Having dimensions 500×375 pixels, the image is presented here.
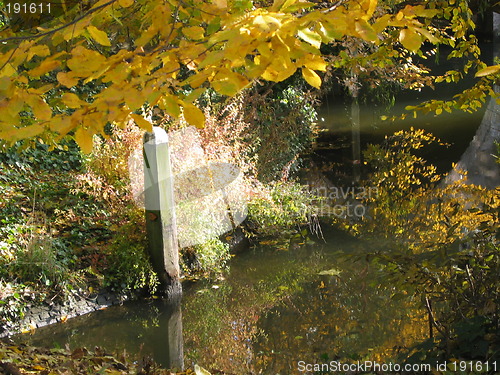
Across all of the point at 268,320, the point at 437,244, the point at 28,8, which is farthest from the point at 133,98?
the point at 268,320

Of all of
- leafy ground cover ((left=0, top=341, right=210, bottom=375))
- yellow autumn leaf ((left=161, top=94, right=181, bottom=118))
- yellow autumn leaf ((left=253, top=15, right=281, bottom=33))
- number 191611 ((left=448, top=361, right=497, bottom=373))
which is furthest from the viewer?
leafy ground cover ((left=0, top=341, right=210, bottom=375))

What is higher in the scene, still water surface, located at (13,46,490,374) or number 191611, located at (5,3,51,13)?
number 191611, located at (5,3,51,13)

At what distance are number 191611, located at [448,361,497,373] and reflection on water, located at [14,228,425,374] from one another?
1.69m

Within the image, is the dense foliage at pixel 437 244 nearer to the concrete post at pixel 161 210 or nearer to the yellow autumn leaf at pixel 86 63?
the yellow autumn leaf at pixel 86 63

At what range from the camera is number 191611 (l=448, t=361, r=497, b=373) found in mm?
2267

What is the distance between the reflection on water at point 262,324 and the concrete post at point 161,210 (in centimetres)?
29

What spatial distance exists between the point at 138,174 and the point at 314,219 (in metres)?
2.41

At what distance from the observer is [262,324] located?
16.5ft

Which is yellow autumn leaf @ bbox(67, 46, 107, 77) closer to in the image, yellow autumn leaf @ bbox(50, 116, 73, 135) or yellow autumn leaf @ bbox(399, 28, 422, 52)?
yellow autumn leaf @ bbox(50, 116, 73, 135)

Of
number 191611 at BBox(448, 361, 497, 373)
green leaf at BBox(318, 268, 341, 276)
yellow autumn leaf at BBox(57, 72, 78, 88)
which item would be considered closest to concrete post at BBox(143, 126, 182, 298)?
green leaf at BBox(318, 268, 341, 276)

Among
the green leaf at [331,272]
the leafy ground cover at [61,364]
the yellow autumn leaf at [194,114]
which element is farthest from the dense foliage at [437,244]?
the yellow autumn leaf at [194,114]

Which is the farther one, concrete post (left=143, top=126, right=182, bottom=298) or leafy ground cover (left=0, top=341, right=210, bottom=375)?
concrete post (left=143, top=126, right=182, bottom=298)

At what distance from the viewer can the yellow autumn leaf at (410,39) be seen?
5.22 ft

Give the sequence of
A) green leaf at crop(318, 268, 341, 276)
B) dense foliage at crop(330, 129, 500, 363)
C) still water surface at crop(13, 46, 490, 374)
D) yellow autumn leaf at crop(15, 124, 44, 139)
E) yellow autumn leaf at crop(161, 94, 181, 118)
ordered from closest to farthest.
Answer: yellow autumn leaf at crop(15, 124, 44, 139) → yellow autumn leaf at crop(161, 94, 181, 118) → dense foliage at crop(330, 129, 500, 363) → still water surface at crop(13, 46, 490, 374) → green leaf at crop(318, 268, 341, 276)
